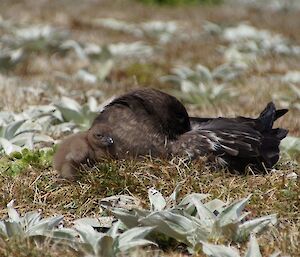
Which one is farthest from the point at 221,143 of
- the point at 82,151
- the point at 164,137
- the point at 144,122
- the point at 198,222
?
the point at 198,222

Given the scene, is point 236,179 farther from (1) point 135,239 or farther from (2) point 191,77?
(2) point 191,77

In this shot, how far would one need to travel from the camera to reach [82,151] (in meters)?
4.59

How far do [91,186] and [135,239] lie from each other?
31.3 inches

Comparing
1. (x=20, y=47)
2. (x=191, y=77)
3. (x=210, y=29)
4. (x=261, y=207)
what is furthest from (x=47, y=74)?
(x=261, y=207)

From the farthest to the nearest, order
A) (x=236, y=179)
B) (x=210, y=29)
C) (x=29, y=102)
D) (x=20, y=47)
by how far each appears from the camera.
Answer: (x=210, y=29)
(x=20, y=47)
(x=29, y=102)
(x=236, y=179)

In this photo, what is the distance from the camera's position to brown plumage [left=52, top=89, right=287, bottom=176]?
4680mm

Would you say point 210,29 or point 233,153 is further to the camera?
point 210,29

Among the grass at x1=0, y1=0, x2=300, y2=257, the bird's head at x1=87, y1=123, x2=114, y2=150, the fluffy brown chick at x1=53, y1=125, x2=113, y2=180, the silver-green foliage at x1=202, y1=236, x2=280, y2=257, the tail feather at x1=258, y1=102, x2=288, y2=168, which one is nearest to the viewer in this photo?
the silver-green foliage at x1=202, y1=236, x2=280, y2=257

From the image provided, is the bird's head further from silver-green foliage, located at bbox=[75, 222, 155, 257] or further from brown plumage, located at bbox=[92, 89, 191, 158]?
silver-green foliage, located at bbox=[75, 222, 155, 257]

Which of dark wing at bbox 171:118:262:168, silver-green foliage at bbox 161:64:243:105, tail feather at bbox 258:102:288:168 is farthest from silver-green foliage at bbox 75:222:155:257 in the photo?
silver-green foliage at bbox 161:64:243:105

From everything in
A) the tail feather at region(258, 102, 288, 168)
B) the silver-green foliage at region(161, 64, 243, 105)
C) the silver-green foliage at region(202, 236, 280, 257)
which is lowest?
the silver-green foliage at region(161, 64, 243, 105)

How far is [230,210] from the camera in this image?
3.84 metres

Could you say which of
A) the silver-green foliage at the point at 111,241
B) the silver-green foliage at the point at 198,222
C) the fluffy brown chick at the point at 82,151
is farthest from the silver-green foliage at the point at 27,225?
the fluffy brown chick at the point at 82,151

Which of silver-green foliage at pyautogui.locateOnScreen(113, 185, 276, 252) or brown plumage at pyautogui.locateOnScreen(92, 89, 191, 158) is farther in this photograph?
brown plumage at pyautogui.locateOnScreen(92, 89, 191, 158)
